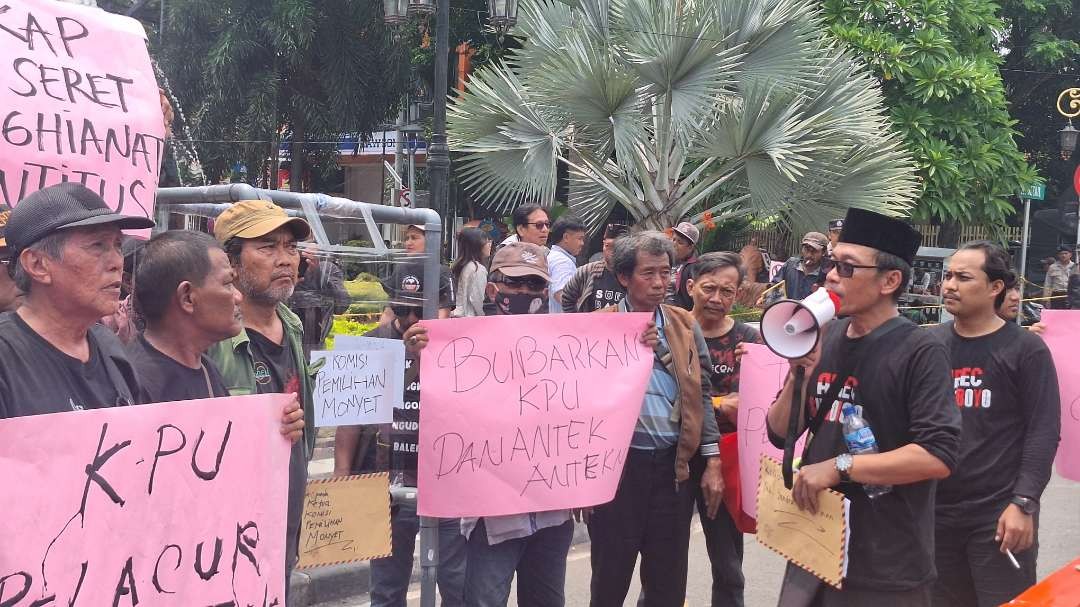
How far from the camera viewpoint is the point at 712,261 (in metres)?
4.96

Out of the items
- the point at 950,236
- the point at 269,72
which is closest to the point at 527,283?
the point at 269,72

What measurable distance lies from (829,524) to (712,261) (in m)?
1.85

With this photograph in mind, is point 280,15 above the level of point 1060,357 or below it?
above

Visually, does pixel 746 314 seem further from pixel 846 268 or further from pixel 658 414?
pixel 846 268

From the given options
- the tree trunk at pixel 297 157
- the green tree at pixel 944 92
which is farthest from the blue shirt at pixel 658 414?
the tree trunk at pixel 297 157

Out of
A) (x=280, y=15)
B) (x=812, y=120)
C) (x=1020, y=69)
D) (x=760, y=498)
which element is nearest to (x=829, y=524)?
(x=760, y=498)

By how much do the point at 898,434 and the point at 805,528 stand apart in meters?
0.40

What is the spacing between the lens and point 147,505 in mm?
2576

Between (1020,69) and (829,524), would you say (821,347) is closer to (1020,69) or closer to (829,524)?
(829,524)

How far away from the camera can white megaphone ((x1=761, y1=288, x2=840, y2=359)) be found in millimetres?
3119

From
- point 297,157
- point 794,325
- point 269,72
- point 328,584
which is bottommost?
point 328,584

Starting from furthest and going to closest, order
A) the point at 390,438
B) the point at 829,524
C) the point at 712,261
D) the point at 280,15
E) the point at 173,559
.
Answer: the point at 280,15 → the point at 712,261 → the point at 390,438 → the point at 829,524 → the point at 173,559

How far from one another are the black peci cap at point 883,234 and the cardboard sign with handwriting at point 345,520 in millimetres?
1881

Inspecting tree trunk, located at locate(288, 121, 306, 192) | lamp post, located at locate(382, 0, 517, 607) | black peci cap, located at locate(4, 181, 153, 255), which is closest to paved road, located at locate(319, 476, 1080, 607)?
black peci cap, located at locate(4, 181, 153, 255)
